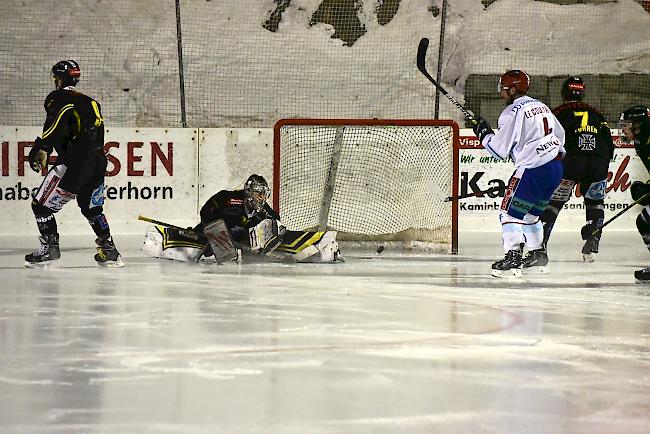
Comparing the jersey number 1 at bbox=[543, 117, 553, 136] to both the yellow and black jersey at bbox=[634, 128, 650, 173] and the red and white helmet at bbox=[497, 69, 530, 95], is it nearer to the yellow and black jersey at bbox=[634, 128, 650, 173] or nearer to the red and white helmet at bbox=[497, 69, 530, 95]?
the red and white helmet at bbox=[497, 69, 530, 95]

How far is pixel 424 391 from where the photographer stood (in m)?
3.65

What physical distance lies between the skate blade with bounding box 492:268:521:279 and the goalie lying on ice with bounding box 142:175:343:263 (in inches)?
52.0

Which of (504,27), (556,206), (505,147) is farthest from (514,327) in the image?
(504,27)

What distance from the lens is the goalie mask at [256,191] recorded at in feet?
24.6

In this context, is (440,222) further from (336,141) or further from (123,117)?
(123,117)

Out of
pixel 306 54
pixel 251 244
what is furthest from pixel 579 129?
pixel 306 54

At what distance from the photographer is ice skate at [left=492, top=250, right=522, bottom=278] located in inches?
280

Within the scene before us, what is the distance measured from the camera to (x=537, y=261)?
289 inches

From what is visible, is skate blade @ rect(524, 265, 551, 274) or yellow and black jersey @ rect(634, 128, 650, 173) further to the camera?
skate blade @ rect(524, 265, 551, 274)

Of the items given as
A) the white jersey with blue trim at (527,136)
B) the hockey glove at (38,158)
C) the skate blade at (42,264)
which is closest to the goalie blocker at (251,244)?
the skate blade at (42,264)

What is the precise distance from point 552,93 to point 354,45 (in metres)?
2.32

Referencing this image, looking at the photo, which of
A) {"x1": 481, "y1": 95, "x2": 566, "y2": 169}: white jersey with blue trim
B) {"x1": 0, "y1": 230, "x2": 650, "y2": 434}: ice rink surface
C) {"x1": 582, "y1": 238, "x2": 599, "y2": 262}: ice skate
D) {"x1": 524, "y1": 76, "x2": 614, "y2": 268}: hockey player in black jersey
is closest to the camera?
{"x1": 0, "y1": 230, "x2": 650, "y2": 434}: ice rink surface

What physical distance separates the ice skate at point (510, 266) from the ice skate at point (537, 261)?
144 mm

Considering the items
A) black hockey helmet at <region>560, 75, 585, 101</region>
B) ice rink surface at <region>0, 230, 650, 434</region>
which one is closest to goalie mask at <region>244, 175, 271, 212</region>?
ice rink surface at <region>0, 230, 650, 434</region>
